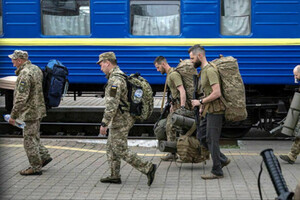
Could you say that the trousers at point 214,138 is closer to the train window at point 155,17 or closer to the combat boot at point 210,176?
the combat boot at point 210,176

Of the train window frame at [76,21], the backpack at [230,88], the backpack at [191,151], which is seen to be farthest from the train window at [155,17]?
the backpack at [230,88]

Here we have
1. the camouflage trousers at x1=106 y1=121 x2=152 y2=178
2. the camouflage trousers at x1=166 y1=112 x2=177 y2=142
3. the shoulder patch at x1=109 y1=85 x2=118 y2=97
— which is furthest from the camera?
the camouflage trousers at x1=166 y1=112 x2=177 y2=142

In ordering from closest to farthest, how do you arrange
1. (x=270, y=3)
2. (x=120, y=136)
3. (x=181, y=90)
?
(x=120, y=136) → (x=181, y=90) → (x=270, y=3)

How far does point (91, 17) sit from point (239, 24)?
2732 mm

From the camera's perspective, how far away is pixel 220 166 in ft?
22.4

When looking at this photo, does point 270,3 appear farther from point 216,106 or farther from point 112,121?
point 112,121

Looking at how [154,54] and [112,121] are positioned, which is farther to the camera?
[154,54]

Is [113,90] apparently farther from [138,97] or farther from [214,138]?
[214,138]

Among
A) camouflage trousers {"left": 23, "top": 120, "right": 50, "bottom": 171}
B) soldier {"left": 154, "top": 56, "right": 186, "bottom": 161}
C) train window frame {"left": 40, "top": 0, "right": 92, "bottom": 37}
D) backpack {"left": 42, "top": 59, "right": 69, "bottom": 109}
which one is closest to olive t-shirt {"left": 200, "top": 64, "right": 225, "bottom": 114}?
soldier {"left": 154, "top": 56, "right": 186, "bottom": 161}

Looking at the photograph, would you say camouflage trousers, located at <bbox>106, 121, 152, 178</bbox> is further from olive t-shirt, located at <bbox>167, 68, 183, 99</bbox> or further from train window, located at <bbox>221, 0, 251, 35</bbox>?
train window, located at <bbox>221, 0, 251, 35</bbox>

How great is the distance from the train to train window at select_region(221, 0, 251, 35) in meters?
0.02

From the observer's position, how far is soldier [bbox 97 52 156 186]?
6.39 metres

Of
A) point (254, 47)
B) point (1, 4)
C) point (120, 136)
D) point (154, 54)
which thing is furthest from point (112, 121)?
point (1, 4)

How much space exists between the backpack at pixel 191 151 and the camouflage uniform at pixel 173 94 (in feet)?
1.51
